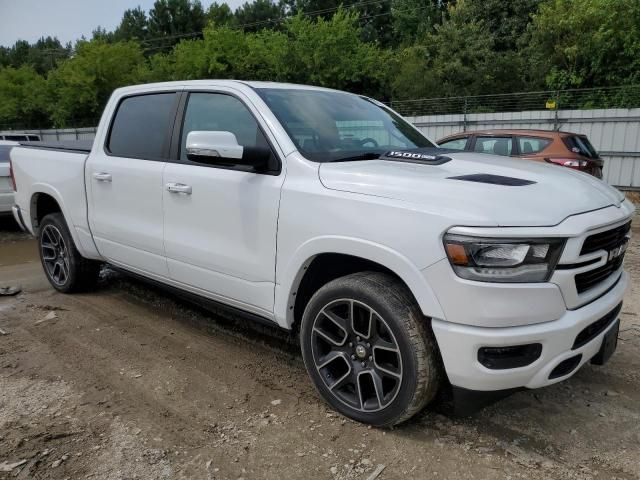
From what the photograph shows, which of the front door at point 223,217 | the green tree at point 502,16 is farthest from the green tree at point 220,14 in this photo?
the front door at point 223,217

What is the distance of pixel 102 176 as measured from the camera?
14.2ft

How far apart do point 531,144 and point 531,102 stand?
9.42 m

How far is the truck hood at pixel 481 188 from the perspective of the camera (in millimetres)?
2385

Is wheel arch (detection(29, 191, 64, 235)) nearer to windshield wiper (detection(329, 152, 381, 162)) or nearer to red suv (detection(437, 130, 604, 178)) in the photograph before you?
windshield wiper (detection(329, 152, 381, 162))

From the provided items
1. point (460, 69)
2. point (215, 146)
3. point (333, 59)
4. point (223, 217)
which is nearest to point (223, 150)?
point (215, 146)

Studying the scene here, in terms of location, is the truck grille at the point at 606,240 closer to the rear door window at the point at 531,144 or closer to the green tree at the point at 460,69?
the rear door window at the point at 531,144

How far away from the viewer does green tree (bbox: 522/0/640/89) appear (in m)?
20.7

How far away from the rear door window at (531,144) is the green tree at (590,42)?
14.6m

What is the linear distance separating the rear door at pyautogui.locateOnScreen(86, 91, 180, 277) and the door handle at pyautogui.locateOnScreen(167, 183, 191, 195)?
0.48 feet

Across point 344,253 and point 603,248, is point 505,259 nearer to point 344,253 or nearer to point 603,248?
point 603,248

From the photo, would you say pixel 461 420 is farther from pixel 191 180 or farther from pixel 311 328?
pixel 191 180

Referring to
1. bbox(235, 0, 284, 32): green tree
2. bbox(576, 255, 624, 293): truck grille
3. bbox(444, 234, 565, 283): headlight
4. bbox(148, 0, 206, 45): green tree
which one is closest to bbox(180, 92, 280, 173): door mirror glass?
bbox(444, 234, 565, 283): headlight

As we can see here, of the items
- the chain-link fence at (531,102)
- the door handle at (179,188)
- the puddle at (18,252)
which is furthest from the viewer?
the chain-link fence at (531,102)

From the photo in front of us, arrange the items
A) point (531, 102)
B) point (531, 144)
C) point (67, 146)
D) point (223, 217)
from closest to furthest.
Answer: point (223, 217)
point (67, 146)
point (531, 144)
point (531, 102)
